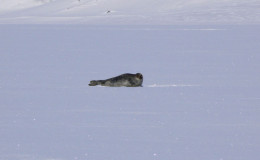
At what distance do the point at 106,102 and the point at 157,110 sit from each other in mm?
805

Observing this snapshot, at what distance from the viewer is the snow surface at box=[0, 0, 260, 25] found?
38094mm

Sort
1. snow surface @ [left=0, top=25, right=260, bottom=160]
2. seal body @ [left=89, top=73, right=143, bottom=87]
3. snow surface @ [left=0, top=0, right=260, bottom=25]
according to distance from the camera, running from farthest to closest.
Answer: snow surface @ [left=0, top=0, right=260, bottom=25]
seal body @ [left=89, top=73, right=143, bottom=87]
snow surface @ [left=0, top=25, right=260, bottom=160]

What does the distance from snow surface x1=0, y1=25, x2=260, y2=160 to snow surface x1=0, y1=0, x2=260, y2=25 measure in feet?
79.1

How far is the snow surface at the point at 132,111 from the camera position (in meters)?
4.80

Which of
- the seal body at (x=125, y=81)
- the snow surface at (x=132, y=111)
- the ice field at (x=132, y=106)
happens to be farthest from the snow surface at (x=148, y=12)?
the seal body at (x=125, y=81)

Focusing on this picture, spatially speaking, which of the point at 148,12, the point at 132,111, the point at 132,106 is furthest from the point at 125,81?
the point at 148,12

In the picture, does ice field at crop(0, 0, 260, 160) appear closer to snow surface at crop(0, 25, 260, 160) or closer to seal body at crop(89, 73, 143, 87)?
snow surface at crop(0, 25, 260, 160)

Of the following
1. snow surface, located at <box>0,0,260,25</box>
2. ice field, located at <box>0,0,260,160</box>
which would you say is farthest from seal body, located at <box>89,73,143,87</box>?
snow surface, located at <box>0,0,260,25</box>

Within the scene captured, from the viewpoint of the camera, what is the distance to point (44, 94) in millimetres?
8008

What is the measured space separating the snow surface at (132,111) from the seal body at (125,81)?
0.18 meters

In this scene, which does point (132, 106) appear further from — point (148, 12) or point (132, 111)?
point (148, 12)

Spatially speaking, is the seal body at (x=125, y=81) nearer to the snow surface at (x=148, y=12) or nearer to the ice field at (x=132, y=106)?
the ice field at (x=132, y=106)

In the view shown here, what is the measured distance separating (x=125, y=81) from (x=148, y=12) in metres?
36.9

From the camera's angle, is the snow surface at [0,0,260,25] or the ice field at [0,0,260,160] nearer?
the ice field at [0,0,260,160]
